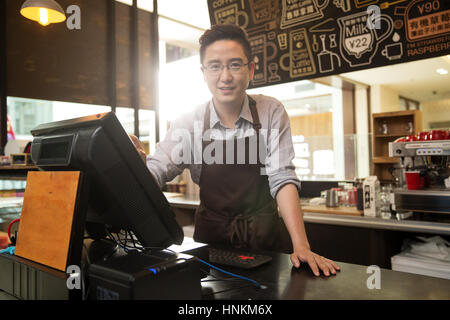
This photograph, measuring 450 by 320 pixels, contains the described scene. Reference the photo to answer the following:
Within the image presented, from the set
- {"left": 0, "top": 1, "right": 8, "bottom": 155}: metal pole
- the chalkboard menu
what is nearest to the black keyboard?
the chalkboard menu

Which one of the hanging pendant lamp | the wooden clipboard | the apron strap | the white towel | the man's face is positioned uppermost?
the hanging pendant lamp

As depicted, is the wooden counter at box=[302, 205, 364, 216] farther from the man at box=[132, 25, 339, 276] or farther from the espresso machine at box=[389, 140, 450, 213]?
the man at box=[132, 25, 339, 276]

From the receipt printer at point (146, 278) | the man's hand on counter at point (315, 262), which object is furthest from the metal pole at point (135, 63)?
the receipt printer at point (146, 278)

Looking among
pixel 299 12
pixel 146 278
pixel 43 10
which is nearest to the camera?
pixel 146 278

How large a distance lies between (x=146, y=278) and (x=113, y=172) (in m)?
0.22

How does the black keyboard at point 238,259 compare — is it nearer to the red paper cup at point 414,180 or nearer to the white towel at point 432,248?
the white towel at point 432,248

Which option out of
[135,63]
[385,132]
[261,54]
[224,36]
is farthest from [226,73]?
[385,132]

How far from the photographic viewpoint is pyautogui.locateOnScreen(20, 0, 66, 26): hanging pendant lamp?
281cm

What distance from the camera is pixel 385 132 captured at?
626 cm

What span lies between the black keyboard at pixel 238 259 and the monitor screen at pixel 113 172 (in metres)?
0.22

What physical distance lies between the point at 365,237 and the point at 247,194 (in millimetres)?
1215

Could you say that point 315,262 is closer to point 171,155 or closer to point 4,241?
point 171,155

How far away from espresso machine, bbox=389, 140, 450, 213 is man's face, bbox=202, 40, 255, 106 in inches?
53.1
